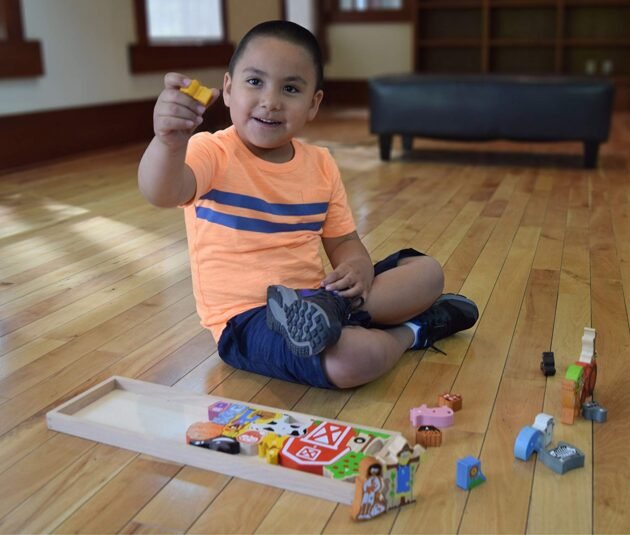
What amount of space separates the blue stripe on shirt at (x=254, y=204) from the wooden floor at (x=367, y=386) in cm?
26

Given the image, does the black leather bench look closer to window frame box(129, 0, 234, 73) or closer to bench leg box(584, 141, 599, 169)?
bench leg box(584, 141, 599, 169)

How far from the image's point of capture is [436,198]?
105 inches

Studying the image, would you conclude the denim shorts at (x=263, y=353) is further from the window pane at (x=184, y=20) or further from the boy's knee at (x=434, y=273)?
the window pane at (x=184, y=20)

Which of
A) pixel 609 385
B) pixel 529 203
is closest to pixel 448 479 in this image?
pixel 609 385

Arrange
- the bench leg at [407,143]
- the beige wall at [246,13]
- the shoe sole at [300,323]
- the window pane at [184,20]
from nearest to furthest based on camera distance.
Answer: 1. the shoe sole at [300,323]
2. the bench leg at [407,143]
3. the window pane at [184,20]
4. the beige wall at [246,13]

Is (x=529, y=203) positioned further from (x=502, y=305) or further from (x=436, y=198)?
(x=502, y=305)

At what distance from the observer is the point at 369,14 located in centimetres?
602

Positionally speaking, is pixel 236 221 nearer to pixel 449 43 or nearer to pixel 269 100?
pixel 269 100

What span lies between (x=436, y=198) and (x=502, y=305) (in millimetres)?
1153

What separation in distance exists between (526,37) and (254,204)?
16.7ft

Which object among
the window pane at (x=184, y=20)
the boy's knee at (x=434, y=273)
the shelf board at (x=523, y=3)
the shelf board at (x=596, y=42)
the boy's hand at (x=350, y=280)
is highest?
the shelf board at (x=523, y=3)

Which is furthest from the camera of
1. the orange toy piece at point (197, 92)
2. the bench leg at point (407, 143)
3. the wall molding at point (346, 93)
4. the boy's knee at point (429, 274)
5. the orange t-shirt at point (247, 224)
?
the wall molding at point (346, 93)

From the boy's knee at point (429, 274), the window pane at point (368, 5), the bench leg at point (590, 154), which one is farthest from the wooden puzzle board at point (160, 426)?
the window pane at point (368, 5)

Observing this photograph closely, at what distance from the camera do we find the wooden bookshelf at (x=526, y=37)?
5.58 metres
